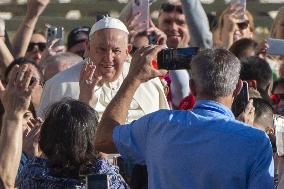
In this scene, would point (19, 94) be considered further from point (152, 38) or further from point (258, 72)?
point (152, 38)

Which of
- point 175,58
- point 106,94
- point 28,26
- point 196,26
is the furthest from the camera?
point 28,26

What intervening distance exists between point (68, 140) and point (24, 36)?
4745 millimetres

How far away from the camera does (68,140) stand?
23.7 feet

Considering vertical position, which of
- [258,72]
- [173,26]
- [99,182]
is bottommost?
[99,182]

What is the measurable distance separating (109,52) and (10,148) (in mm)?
1891

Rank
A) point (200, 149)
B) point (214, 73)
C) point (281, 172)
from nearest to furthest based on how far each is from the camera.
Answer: point (200, 149)
point (214, 73)
point (281, 172)

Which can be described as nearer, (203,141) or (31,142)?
(203,141)

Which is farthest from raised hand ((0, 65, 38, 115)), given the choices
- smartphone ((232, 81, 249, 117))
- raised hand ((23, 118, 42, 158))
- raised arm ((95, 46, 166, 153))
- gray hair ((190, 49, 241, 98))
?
gray hair ((190, 49, 241, 98))

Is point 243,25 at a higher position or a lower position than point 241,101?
higher

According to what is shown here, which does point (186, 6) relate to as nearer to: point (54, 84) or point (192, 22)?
point (192, 22)

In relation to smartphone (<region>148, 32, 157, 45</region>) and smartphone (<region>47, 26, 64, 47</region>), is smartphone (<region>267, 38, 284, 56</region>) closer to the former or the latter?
smartphone (<region>148, 32, 157, 45</region>)

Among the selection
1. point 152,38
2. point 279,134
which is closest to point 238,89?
point 279,134

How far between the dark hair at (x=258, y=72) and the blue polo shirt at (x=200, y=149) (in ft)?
11.6

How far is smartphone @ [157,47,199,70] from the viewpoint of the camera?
7.41m
